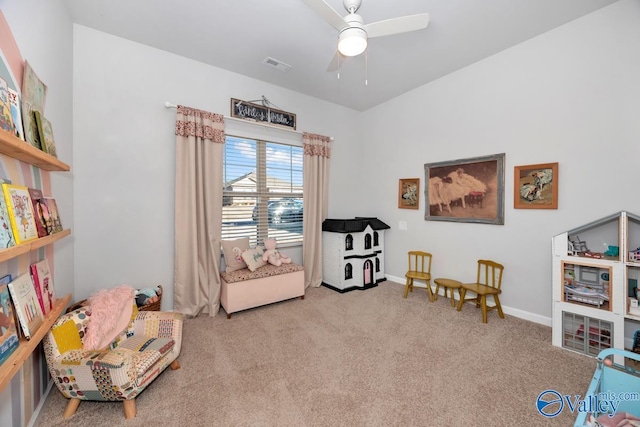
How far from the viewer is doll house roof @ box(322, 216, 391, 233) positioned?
3672mm

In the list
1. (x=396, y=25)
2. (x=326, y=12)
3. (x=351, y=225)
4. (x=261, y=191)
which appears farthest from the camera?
(x=351, y=225)

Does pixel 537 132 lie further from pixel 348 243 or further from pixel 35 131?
pixel 35 131

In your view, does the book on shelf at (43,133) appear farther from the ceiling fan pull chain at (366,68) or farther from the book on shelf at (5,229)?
the ceiling fan pull chain at (366,68)

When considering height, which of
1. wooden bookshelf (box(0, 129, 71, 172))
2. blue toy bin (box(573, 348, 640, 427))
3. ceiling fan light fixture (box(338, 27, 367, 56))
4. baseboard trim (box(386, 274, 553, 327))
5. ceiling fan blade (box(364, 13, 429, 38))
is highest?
ceiling fan blade (box(364, 13, 429, 38))

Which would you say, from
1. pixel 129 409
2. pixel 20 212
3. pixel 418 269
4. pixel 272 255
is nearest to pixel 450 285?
pixel 418 269

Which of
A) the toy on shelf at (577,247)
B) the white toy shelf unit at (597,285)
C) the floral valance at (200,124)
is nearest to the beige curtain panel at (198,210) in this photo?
the floral valance at (200,124)

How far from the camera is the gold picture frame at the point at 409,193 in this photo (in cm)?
375

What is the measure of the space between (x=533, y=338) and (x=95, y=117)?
480 centimetres

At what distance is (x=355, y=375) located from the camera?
1.88 meters

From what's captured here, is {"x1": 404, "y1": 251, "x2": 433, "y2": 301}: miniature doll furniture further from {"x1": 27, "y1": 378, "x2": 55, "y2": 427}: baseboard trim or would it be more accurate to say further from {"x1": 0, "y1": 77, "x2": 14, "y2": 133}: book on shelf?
{"x1": 0, "y1": 77, "x2": 14, "y2": 133}: book on shelf

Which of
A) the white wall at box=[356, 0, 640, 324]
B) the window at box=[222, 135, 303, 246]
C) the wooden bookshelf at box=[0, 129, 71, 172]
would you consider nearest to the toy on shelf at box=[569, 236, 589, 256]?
the white wall at box=[356, 0, 640, 324]

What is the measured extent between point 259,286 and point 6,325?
6.81 feet

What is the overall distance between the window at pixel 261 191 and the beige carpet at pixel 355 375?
1202 millimetres

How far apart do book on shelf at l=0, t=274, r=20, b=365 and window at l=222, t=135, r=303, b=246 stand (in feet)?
6.99
